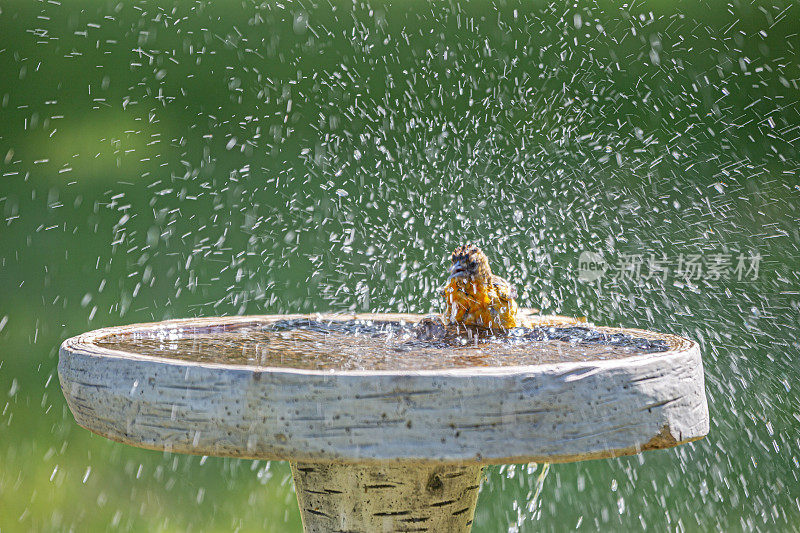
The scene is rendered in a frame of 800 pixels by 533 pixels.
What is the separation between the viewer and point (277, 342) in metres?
1.49

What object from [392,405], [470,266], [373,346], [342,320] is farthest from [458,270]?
[392,405]

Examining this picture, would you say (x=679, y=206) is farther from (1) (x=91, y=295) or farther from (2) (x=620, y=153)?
(1) (x=91, y=295)

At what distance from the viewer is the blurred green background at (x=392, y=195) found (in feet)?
8.74

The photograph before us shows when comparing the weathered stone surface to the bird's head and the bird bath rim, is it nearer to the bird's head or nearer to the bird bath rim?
the bird bath rim

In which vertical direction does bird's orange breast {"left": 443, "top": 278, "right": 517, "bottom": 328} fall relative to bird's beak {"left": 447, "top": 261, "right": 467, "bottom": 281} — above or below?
below

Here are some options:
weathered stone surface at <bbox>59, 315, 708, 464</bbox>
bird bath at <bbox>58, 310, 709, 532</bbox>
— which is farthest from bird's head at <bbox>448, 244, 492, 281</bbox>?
weathered stone surface at <bbox>59, 315, 708, 464</bbox>

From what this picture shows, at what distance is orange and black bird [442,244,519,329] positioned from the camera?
159 cm

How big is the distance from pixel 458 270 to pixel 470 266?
1.0 inches

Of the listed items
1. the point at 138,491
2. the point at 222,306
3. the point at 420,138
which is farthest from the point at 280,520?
the point at 420,138

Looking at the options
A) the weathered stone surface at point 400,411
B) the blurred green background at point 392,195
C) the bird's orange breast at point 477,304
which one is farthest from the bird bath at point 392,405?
the blurred green background at point 392,195

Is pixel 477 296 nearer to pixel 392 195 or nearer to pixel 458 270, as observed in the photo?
pixel 458 270

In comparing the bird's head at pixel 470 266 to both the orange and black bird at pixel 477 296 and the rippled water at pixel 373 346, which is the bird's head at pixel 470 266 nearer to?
A: the orange and black bird at pixel 477 296

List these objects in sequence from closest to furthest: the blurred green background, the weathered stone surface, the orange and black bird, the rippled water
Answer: the weathered stone surface → the rippled water → the orange and black bird → the blurred green background

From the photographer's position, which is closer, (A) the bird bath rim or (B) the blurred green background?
(A) the bird bath rim
